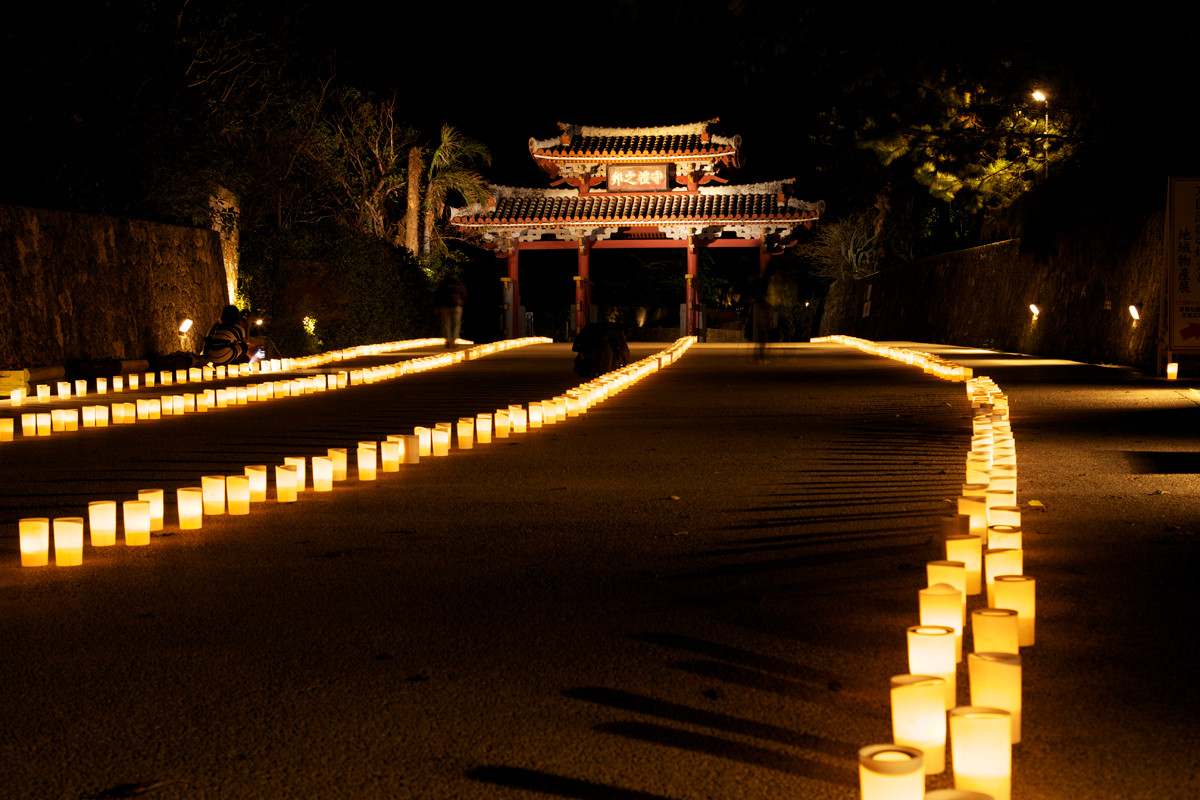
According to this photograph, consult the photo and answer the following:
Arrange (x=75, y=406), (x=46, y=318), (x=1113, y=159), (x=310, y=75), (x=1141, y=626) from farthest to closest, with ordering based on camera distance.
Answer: (x=310, y=75) → (x=1113, y=159) → (x=46, y=318) → (x=75, y=406) → (x=1141, y=626)

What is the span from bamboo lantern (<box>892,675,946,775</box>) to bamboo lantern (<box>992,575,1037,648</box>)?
1021 mm

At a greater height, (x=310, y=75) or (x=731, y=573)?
(x=310, y=75)

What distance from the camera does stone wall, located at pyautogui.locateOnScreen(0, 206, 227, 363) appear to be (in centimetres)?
1478

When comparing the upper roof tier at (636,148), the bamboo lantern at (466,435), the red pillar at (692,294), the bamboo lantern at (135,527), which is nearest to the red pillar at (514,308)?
the upper roof tier at (636,148)

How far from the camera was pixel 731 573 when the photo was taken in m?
4.51

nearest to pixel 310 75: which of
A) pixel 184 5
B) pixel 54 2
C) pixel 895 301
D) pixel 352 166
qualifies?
pixel 352 166

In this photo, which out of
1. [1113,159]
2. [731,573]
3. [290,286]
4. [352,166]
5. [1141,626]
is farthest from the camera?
[352,166]

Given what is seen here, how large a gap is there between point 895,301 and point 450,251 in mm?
12861

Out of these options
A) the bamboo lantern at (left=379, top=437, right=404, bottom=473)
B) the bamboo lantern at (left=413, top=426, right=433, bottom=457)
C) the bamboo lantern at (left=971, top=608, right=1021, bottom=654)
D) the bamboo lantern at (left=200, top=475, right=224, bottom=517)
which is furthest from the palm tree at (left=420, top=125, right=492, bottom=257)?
the bamboo lantern at (left=971, top=608, right=1021, bottom=654)

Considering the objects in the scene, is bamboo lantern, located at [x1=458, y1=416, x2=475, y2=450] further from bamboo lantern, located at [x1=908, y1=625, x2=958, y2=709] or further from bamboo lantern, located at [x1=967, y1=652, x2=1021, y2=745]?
bamboo lantern, located at [x1=967, y1=652, x2=1021, y2=745]

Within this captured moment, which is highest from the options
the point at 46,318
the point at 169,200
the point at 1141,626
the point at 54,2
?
the point at 54,2

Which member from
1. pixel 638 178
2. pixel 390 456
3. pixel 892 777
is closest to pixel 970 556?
pixel 892 777

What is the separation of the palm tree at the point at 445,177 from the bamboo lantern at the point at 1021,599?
29.7 m

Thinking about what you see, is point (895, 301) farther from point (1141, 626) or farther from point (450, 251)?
point (1141, 626)
